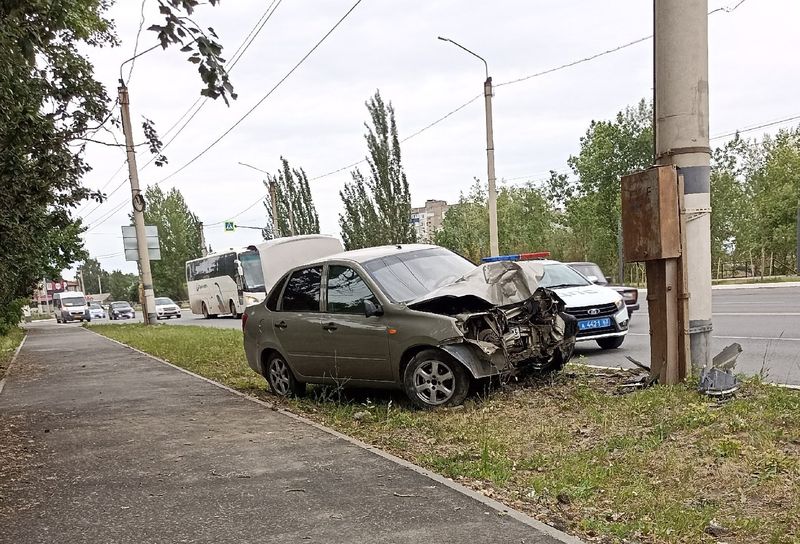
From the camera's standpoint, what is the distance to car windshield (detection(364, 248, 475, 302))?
23.3 ft

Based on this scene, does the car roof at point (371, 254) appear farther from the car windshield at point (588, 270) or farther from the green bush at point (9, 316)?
the green bush at point (9, 316)

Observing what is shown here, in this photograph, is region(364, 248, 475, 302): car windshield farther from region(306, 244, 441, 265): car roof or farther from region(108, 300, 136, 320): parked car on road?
region(108, 300, 136, 320): parked car on road

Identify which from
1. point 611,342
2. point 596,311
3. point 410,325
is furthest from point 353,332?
point 611,342

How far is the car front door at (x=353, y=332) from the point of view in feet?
22.6

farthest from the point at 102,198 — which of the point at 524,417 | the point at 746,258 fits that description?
the point at 746,258

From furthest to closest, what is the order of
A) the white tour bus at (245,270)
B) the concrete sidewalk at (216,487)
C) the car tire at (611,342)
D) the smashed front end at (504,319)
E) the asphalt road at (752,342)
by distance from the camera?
1. the white tour bus at (245,270)
2. the car tire at (611,342)
3. the asphalt road at (752,342)
4. the smashed front end at (504,319)
5. the concrete sidewalk at (216,487)

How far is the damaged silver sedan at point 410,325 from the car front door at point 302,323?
0.01 m

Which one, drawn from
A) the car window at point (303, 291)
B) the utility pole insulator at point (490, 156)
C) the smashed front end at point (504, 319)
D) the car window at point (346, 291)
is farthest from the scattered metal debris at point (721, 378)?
the utility pole insulator at point (490, 156)

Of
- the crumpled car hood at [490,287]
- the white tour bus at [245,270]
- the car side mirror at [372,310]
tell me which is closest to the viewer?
the crumpled car hood at [490,287]

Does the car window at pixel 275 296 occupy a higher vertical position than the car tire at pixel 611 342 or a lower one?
higher

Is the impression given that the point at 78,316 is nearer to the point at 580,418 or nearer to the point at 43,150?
the point at 43,150

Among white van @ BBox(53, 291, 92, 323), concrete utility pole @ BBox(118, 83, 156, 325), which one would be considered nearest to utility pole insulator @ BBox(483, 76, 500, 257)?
concrete utility pole @ BBox(118, 83, 156, 325)

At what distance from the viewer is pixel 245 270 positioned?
30812 millimetres

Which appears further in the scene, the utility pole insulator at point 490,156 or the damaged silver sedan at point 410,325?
the utility pole insulator at point 490,156
